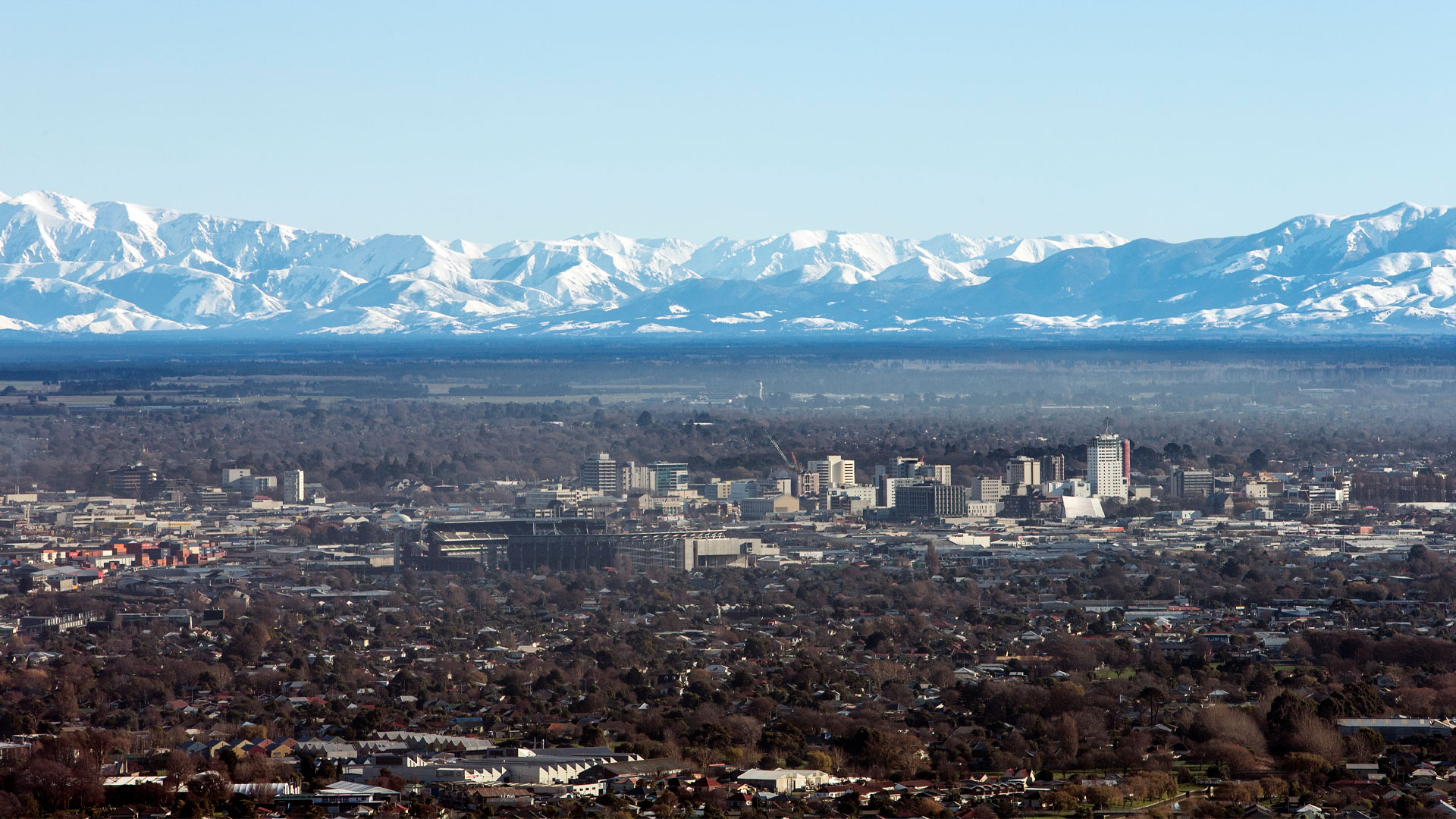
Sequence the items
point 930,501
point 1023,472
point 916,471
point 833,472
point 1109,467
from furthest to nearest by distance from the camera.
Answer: point 833,472, point 916,471, point 1109,467, point 1023,472, point 930,501

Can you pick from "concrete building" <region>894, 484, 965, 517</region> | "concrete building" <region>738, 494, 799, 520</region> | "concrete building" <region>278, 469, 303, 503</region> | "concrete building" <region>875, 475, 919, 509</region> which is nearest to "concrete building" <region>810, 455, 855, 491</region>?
"concrete building" <region>875, 475, 919, 509</region>

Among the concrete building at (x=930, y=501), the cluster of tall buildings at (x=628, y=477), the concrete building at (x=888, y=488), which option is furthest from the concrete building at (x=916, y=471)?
the cluster of tall buildings at (x=628, y=477)

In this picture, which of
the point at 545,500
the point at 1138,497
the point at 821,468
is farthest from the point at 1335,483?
the point at 545,500

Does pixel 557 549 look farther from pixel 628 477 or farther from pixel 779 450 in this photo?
pixel 779 450

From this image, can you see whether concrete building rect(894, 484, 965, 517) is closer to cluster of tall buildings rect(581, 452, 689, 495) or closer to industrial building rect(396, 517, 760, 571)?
cluster of tall buildings rect(581, 452, 689, 495)

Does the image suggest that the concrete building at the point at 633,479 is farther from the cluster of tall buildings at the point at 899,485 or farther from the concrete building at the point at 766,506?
the concrete building at the point at 766,506

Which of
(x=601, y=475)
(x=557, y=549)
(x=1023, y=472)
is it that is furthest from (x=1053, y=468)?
(x=557, y=549)
